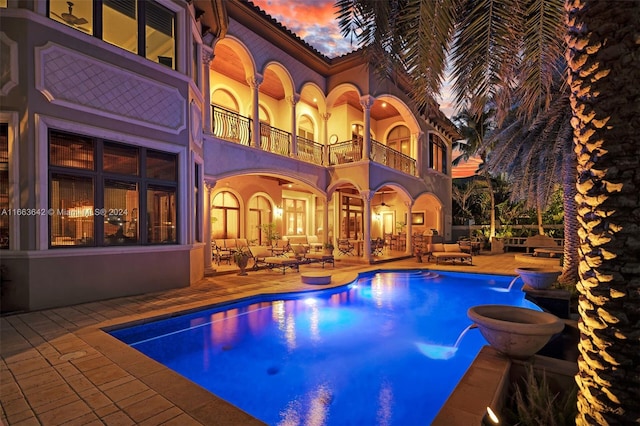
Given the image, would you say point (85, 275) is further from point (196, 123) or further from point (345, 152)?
point (345, 152)

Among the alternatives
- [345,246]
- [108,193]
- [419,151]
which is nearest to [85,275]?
[108,193]

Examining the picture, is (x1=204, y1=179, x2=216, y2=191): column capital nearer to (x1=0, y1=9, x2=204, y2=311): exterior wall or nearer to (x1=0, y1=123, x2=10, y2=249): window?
(x1=0, y1=9, x2=204, y2=311): exterior wall

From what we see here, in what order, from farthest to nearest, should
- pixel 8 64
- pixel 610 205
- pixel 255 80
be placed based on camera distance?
pixel 255 80, pixel 8 64, pixel 610 205

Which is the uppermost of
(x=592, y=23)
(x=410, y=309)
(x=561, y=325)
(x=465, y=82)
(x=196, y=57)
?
(x=196, y=57)

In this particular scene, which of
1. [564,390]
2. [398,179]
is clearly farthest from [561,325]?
[398,179]

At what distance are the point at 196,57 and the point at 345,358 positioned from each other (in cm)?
954

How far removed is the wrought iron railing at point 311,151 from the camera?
14734mm

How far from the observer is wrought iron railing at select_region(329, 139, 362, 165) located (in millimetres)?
14484

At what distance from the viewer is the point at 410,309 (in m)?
7.97

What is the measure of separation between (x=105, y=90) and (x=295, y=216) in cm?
1269

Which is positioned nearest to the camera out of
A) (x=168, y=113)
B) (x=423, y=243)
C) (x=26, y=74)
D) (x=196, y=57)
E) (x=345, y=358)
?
(x=345, y=358)

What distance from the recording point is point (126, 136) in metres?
7.14

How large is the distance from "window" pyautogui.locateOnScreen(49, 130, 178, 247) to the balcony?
11.4ft

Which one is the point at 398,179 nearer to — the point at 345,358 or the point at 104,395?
the point at 345,358
